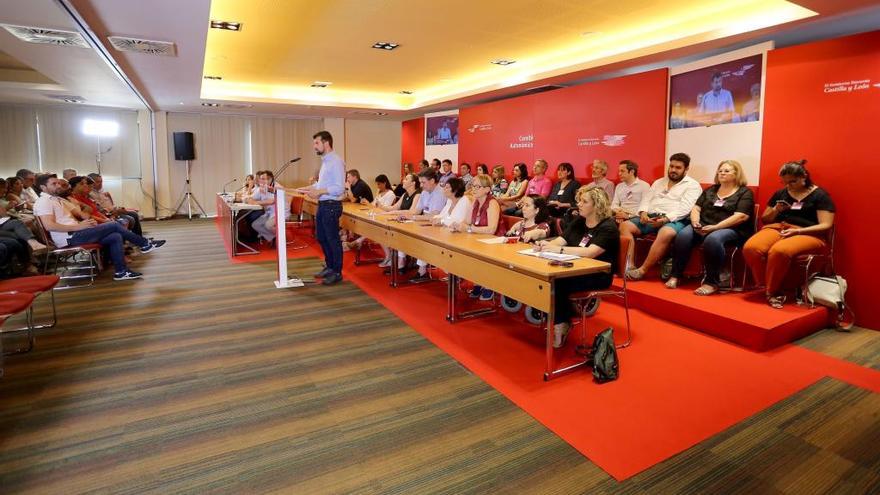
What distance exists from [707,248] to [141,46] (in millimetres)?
6170

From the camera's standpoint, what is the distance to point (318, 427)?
254 cm

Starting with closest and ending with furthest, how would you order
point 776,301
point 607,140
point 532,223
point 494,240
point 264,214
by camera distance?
point 494,240, point 776,301, point 532,223, point 607,140, point 264,214

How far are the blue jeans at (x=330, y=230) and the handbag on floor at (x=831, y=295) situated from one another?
15.0ft

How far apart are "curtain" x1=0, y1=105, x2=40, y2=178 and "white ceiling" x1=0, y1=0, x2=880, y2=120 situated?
2.62 feet

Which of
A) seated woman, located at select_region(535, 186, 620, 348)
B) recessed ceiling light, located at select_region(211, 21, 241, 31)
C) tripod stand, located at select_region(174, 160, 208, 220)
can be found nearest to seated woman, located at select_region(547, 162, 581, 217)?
seated woman, located at select_region(535, 186, 620, 348)

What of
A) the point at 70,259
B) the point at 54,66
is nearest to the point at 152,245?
the point at 70,259

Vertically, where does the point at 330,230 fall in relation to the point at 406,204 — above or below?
below

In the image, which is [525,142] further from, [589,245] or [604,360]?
[604,360]

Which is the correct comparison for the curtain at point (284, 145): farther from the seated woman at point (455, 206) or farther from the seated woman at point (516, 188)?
the seated woman at point (455, 206)

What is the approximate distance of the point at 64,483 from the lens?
208 centimetres

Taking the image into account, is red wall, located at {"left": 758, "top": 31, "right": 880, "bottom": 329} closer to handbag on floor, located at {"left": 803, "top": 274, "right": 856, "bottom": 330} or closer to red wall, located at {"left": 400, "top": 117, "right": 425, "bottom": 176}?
handbag on floor, located at {"left": 803, "top": 274, "right": 856, "bottom": 330}

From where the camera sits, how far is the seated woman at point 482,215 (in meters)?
4.44

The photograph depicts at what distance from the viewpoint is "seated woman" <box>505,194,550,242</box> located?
4.04 meters

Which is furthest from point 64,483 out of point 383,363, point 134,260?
point 134,260
